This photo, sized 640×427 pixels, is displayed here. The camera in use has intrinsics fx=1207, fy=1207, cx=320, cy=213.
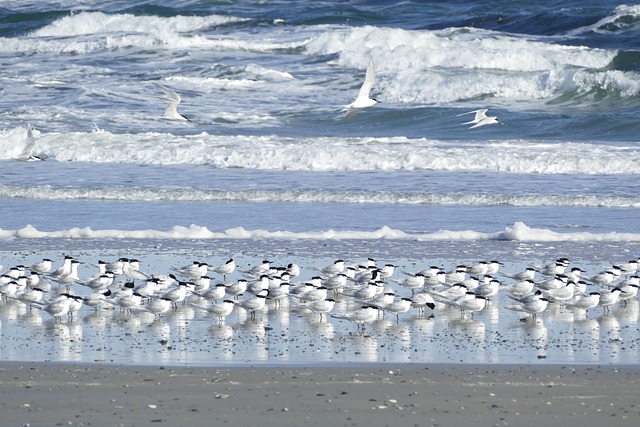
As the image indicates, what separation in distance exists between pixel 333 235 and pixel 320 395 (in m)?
8.22

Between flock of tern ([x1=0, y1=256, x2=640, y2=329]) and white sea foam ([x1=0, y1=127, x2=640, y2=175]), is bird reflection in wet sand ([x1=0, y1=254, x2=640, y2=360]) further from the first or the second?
white sea foam ([x1=0, y1=127, x2=640, y2=175])

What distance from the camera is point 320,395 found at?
8211 mm

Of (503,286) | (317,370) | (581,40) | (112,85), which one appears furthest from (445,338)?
(581,40)

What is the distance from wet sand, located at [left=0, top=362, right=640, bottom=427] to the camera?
765 centimetres

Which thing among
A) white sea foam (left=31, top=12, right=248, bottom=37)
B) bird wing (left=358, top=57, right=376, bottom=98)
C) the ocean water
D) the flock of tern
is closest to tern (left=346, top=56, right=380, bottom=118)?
bird wing (left=358, top=57, right=376, bottom=98)

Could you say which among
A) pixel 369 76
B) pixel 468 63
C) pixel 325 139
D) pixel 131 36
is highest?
pixel 131 36

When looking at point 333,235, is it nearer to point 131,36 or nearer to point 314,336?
point 314,336

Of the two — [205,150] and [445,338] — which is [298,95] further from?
[445,338]

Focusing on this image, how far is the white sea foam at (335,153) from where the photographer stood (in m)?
23.1

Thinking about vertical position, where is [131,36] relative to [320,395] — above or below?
above

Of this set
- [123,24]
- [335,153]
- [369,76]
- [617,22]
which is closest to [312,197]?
[369,76]

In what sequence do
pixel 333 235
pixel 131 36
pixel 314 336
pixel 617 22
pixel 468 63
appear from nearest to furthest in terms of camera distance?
1. pixel 314 336
2. pixel 333 235
3. pixel 468 63
4. pixel 617 22
5. pixel 131 36

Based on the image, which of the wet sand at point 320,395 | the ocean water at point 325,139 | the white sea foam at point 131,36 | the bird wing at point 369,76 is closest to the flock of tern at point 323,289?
the ocean water at point 325,139

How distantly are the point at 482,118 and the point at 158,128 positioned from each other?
9.59 meters
